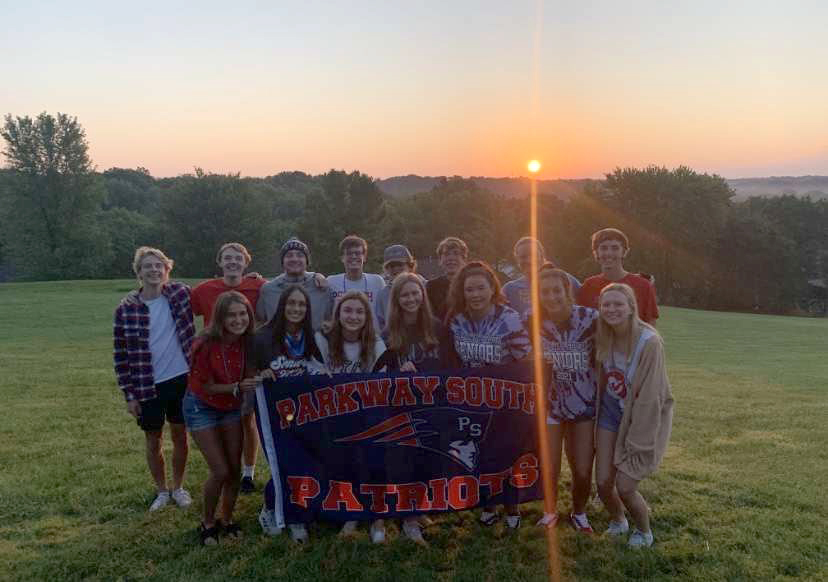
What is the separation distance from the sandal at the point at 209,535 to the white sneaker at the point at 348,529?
38.2 inches

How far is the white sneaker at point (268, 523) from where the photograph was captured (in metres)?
4.50

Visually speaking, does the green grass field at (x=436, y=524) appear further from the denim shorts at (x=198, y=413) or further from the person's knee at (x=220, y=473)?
the denim shorts at (x=198, y=413)

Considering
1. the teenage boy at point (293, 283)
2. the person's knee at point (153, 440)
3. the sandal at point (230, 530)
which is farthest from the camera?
the teenage boy at point (293, 283)

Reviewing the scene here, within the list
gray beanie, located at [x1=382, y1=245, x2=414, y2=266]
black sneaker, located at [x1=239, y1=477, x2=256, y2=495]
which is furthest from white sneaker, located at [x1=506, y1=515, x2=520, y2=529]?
gray beanie, located at [x1=382, y1=245, x2=414, y2=266]

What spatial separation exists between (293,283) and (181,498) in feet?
7.20

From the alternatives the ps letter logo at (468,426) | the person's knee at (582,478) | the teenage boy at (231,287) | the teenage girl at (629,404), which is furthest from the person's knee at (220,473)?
the teenage girl at (629,404)

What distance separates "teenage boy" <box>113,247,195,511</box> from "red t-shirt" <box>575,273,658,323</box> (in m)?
3.59

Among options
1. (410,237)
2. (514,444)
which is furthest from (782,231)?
(514,444)

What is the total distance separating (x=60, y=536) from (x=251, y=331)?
7.62 feet

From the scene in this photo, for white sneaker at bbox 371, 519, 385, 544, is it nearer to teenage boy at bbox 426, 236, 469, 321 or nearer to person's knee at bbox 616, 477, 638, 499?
person's knee at bbox 616, 477, 638, 499

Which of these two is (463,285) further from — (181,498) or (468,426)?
(181,498)

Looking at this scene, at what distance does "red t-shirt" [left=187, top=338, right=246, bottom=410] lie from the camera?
166 inches

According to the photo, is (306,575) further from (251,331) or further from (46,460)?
(46,460)

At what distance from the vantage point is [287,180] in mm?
114125
